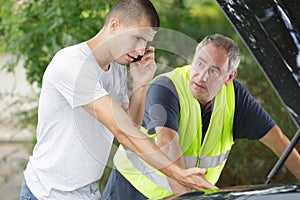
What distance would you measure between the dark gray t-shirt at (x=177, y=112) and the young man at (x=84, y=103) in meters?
0.21

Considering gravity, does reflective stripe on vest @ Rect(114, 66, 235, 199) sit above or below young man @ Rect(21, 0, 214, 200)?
below

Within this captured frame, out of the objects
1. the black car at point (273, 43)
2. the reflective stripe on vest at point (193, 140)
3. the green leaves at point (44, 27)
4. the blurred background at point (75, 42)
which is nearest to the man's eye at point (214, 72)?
the reflective stripe on vest at point (193, 140)

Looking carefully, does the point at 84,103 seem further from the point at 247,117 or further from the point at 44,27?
the point at 44,27

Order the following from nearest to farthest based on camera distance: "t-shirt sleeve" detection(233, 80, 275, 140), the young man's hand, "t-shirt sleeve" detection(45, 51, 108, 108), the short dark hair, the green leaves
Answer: "t-shirt sleeve" detection(45, 51, 108, 108) → the short dark hair → the young man's hand → "t-shirt sleeve" detection(233, 80, 275, 140) → the green leaves

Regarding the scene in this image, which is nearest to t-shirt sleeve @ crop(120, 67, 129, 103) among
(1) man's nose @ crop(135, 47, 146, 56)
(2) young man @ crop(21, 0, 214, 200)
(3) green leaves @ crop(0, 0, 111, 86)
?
(2) young man @ crop(21, 0, 214, 200)

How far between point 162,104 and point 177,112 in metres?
0.08

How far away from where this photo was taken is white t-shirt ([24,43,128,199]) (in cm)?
329

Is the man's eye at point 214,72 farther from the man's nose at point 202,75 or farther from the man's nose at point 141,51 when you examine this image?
the man's nose at point 141,51

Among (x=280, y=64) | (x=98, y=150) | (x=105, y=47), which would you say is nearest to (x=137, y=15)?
(x=105, y=47)

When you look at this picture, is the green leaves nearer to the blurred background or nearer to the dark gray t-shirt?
the blurred background

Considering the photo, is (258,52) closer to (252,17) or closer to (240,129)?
(252,17)

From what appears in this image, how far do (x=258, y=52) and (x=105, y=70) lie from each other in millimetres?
898

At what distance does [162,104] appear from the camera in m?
3.72

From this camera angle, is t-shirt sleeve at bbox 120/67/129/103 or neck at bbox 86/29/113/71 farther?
t-shirt sleeve at bbox 120/67/129/103
